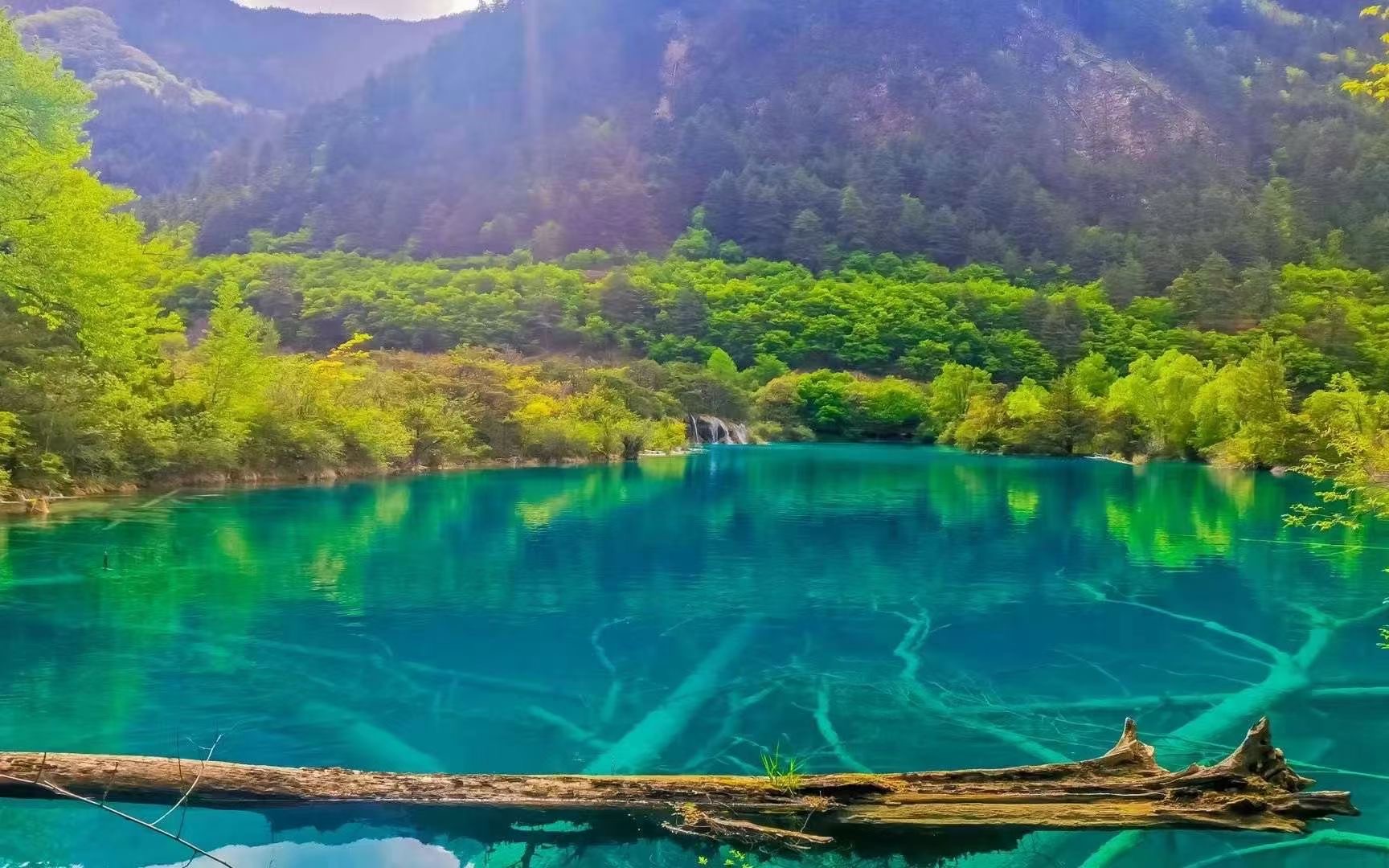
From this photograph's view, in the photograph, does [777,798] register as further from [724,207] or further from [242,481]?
[724,207]

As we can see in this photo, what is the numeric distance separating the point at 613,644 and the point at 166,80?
18595cm

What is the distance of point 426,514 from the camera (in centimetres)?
2339

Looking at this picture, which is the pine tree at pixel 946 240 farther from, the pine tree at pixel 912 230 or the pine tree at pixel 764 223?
the pine tree at pixel 764 223

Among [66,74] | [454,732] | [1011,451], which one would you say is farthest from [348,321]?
[454,732]

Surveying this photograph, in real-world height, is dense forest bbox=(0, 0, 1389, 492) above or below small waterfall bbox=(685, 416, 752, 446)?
above

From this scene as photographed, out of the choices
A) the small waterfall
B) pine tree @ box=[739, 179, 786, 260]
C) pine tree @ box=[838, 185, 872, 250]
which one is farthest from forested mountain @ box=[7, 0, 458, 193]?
the small waterfall

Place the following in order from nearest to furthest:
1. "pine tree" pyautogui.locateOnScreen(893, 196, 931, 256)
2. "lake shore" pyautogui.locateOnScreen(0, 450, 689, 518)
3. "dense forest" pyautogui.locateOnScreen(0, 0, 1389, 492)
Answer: "lake shore" pyautogui.locateOnScreen(0, 450, 689, 518)
"dense forest" pyautogui.locateOnScreen(0, 0, 1389, 492)
"pine tree" pyautogui.locateOnScreen(893, 196, 931, 256)

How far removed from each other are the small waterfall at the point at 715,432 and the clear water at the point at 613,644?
127ft

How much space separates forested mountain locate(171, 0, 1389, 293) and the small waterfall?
43871 millimetres

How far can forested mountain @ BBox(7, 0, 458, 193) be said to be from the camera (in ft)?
473

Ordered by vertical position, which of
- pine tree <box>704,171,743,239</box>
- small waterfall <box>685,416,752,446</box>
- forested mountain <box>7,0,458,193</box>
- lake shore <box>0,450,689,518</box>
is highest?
forested mountain <box>7,0,458,193</box>

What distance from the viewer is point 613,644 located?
446 inches

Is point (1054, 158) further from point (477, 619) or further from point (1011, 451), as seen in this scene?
point (477, 619)

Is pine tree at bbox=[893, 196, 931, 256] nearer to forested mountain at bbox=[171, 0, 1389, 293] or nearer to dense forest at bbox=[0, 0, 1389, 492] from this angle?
forested mountain at bbox=[171, 0, 1389, 293]
